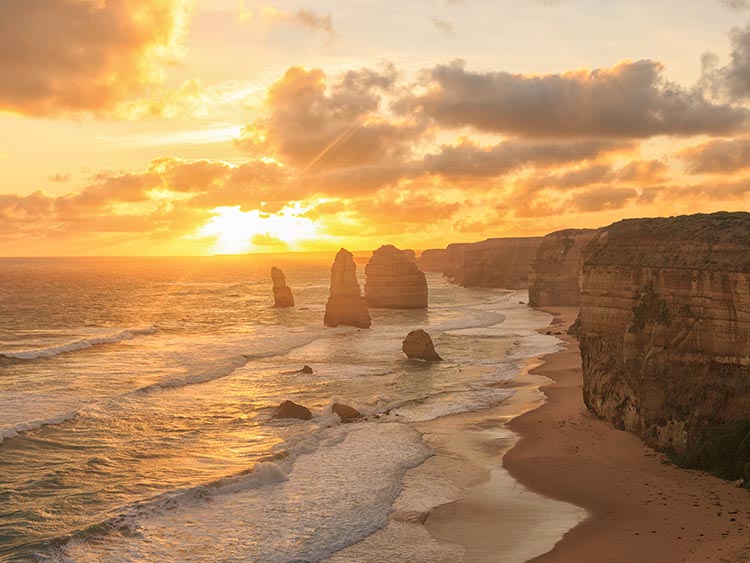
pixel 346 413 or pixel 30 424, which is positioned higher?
pixel 30 424

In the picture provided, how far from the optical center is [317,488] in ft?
84.1

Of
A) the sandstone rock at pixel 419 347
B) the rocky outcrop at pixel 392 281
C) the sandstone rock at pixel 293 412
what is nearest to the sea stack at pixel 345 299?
the rocky outcrop at pixel 392 281

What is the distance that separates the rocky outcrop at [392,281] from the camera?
10594 centimetres

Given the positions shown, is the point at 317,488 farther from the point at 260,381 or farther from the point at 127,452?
the point at 260,381

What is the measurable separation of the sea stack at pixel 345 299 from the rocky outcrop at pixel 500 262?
84.0m

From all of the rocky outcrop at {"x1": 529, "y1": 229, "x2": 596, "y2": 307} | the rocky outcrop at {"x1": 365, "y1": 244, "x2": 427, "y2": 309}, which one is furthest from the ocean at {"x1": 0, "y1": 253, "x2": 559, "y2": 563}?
the rocky outcrop at {"x1": 529, "y1": 229, "x2": 596, "y2": 307}

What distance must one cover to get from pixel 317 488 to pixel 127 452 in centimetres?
982

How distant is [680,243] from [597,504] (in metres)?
11.4

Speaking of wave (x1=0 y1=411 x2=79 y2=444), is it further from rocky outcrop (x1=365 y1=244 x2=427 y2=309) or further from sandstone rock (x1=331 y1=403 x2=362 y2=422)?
rocky outcrop (x1=365 y1=244 x2=427 y2=309)

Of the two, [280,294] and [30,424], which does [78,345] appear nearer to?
[30,424]

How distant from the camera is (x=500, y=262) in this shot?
6673 inches

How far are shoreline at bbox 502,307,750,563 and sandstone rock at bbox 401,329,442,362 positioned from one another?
67.2 feet

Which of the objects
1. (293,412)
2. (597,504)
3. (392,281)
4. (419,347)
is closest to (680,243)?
(597,504)

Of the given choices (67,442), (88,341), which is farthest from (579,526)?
(88,341)
